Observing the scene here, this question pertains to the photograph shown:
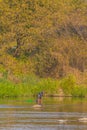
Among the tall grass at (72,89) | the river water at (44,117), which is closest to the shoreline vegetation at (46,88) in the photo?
the tall grass at (72,89)

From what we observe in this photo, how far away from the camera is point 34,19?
62938 millimetres

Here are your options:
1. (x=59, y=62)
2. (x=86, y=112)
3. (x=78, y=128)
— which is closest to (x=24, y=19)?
(x=59, y=62)

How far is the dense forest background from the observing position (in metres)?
61.5

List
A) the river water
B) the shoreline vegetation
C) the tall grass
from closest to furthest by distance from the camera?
the river water → the shoreline vegetation → the tall grass

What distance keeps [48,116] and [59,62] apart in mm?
30000

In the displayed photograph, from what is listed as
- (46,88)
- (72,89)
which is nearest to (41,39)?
(72,89)

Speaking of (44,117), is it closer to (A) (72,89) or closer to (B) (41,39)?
(A) (72,89)

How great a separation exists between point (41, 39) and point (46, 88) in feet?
35.7

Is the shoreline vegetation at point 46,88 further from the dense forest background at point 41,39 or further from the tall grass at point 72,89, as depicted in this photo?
the dense forest background at point 41,39

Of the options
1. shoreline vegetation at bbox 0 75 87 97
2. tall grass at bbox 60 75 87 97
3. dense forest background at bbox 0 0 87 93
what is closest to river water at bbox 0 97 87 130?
shoreline vegetation at bbox 0 75 87 97

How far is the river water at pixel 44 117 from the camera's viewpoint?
26.0 metres

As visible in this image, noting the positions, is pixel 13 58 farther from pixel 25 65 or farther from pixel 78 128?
pixel 78 128

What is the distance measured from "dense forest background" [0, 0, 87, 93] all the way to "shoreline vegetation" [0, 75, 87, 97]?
685 centimetres

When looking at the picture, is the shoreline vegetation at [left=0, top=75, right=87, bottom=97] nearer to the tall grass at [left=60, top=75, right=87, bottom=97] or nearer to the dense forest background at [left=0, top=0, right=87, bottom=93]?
the tall grass at [left=60, top=75, right=87, bottom=97]
